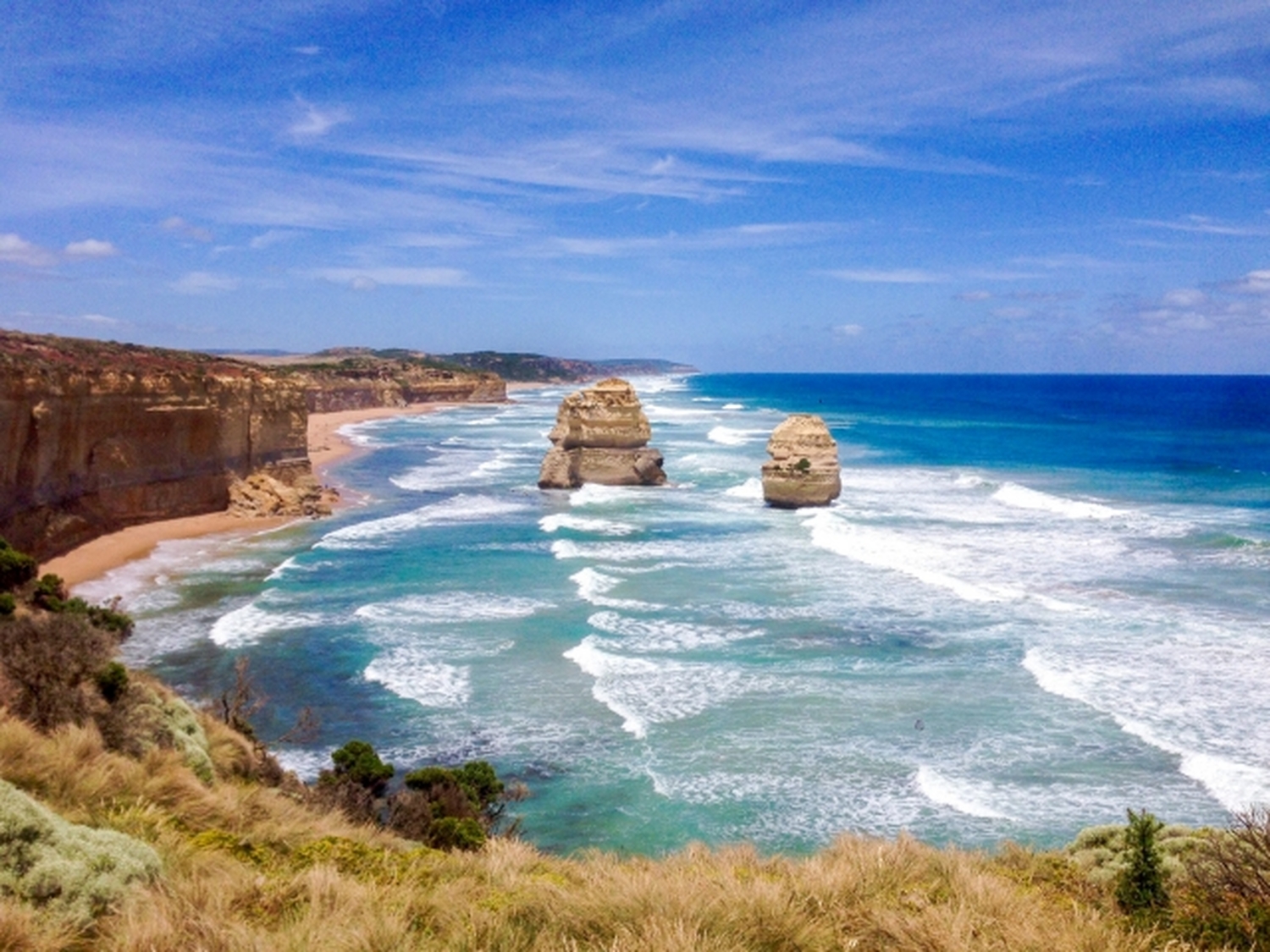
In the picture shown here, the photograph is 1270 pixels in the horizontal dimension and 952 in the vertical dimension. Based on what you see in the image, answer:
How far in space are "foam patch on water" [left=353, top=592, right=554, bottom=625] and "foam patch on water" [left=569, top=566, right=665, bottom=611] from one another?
128 cm

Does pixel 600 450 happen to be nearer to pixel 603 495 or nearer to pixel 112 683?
pixel 603 495

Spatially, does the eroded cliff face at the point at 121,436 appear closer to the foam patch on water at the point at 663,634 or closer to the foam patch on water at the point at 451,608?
the foam patch on water at the point at 451,608

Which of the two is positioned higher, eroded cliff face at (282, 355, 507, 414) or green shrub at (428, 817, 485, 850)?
eroded cliff face at (282, 355, 507, 414)

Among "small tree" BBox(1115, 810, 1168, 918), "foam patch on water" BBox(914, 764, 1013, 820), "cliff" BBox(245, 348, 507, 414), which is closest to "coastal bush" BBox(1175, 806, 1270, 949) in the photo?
"small tree" BBox(1115, 810, 1168, 918)

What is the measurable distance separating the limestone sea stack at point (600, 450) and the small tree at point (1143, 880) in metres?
38.7

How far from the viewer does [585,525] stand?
122 feet

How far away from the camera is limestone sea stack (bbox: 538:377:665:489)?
46031 mm

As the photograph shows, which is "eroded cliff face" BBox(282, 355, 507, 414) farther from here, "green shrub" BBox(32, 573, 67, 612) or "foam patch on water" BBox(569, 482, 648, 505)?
"green shrub" BBox(32, 573, 67, 612)

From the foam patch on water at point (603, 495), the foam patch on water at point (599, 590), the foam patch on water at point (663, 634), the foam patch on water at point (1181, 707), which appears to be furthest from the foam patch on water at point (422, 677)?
the foam patch on water at point (603, 495)

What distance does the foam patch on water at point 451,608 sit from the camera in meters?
24.2

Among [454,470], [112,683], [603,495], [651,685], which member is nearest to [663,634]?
[651,685]

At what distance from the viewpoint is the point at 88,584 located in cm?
2720

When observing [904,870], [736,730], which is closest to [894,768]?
[736,730]

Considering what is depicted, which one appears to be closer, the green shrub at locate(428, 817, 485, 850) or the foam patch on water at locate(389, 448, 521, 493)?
the green shrub at locate(428, 817, 485, 850)
